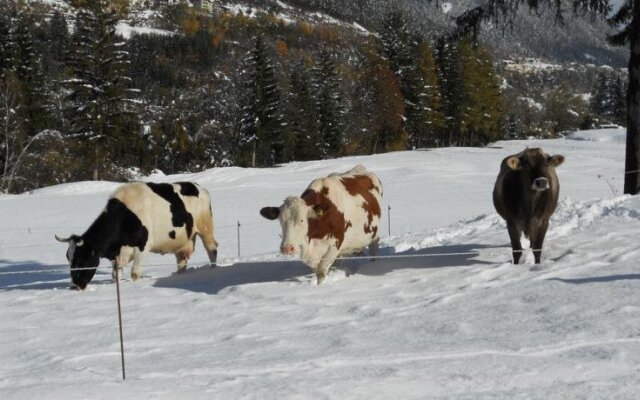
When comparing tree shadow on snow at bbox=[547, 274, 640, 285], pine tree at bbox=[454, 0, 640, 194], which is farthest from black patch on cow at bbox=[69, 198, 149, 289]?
pine tree at bbox=[454, 0, 640, 194]

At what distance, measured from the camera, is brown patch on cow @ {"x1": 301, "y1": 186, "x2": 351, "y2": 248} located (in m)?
8.30

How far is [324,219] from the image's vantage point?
27.7ft

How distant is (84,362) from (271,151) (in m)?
53.6

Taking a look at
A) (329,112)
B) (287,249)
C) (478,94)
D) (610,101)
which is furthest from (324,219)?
(610,101)

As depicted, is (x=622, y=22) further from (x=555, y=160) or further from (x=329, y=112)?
(x=329, y=112)

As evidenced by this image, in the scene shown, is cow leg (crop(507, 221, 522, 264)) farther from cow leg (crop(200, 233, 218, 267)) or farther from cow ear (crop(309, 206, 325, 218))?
cow leg (crop(200, 233, 218, 267))

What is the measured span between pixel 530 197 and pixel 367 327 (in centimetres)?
365

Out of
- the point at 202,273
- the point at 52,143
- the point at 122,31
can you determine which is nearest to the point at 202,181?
the point at 52,143

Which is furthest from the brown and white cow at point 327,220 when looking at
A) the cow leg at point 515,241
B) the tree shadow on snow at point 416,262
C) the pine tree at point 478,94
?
→ the pine tree at point 478,94

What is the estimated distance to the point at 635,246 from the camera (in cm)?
845

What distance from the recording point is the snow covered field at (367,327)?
449 cm

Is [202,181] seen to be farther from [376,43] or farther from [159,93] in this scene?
[159,93]

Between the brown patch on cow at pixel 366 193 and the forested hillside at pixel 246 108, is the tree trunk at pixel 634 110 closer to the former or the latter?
the forested hillside at pixel 246 108

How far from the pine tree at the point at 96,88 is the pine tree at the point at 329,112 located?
20401 mm
